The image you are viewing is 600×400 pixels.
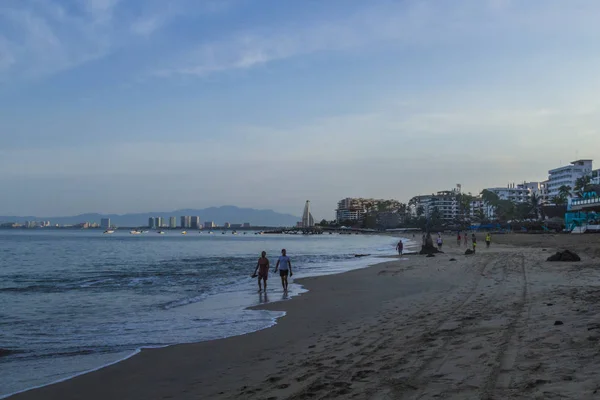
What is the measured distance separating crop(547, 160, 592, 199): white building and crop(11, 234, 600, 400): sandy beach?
525ft

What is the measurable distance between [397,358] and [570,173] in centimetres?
16868

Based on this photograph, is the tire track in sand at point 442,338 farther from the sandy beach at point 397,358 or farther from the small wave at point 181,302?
the small wave at point 181,302

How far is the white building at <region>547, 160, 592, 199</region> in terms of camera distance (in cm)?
15100

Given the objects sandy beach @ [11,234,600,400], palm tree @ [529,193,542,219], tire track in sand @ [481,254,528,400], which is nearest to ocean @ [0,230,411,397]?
sandy beach @ [11,234,600,400]

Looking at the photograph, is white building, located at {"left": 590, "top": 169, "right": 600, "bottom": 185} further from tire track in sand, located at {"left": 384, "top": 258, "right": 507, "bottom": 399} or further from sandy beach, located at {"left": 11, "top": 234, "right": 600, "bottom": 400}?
sandy beach, located at {"left": 11, "top": 234, "right": 600, "bottom": 400}

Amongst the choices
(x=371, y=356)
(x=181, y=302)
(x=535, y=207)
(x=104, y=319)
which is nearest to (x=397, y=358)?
(x=371, y=356)

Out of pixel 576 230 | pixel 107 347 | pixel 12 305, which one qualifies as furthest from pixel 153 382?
pixel 576 230

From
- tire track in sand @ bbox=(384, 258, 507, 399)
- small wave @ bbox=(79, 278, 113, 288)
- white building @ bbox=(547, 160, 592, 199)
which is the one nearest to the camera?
tire track in sand @ bbox=(384, 258, 507, 399)

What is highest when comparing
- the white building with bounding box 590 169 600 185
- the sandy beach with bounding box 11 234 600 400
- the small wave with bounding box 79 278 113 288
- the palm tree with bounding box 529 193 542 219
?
the white building with bounding box 590 169 600 185

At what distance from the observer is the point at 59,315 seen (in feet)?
45.3

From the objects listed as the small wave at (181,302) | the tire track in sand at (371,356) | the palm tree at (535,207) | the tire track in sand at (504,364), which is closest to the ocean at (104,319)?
the small wave at (181,302)

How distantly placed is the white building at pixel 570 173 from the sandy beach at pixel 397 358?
525 ft

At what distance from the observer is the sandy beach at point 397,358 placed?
4984 millimetres

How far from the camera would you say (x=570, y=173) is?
152125mm
